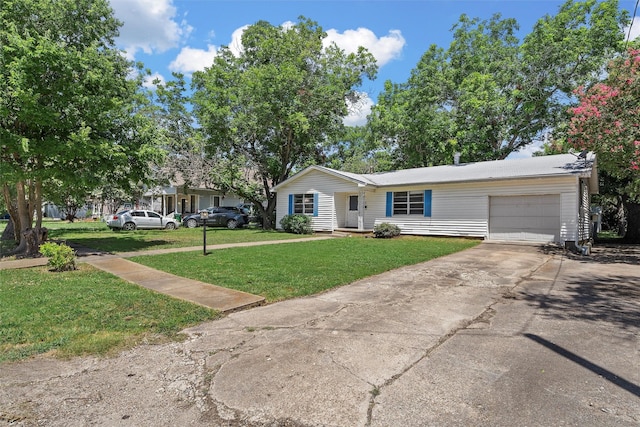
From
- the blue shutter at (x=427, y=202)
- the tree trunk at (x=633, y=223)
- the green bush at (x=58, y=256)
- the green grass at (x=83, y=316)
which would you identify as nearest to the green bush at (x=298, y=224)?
the blue shutter at (x=427, y=202)

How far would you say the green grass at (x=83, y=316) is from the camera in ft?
13.0

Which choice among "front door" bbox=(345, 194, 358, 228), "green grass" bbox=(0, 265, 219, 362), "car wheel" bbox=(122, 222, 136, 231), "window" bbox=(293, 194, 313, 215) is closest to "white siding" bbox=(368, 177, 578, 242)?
"front door" bbox=(345, 194, 358, 228)

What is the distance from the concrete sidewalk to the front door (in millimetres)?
11854

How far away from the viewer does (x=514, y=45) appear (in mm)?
27047

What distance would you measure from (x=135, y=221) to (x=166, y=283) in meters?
17.6

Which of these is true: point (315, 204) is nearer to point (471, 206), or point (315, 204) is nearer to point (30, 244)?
point (471, 206)

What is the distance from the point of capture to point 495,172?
15797 millimetres

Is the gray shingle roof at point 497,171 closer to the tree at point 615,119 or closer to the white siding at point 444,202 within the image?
the white siding at point 444,202

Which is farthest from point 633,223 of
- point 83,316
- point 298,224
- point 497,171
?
point 83,316

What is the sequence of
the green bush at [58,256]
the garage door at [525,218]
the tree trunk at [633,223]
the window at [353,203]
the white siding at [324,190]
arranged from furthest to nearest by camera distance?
the window at [353,203] < the white siding at [324,190] < the tree trunk at [633,223] < the garage door at [525,218] < the green bush at [58,256]

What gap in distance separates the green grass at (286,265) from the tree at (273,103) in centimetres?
1159

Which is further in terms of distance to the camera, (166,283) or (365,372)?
(166,283)

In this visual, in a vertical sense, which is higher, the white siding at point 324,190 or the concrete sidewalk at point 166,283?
the white siding at point 324,190

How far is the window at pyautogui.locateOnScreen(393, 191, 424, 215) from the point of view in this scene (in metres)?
17.5
